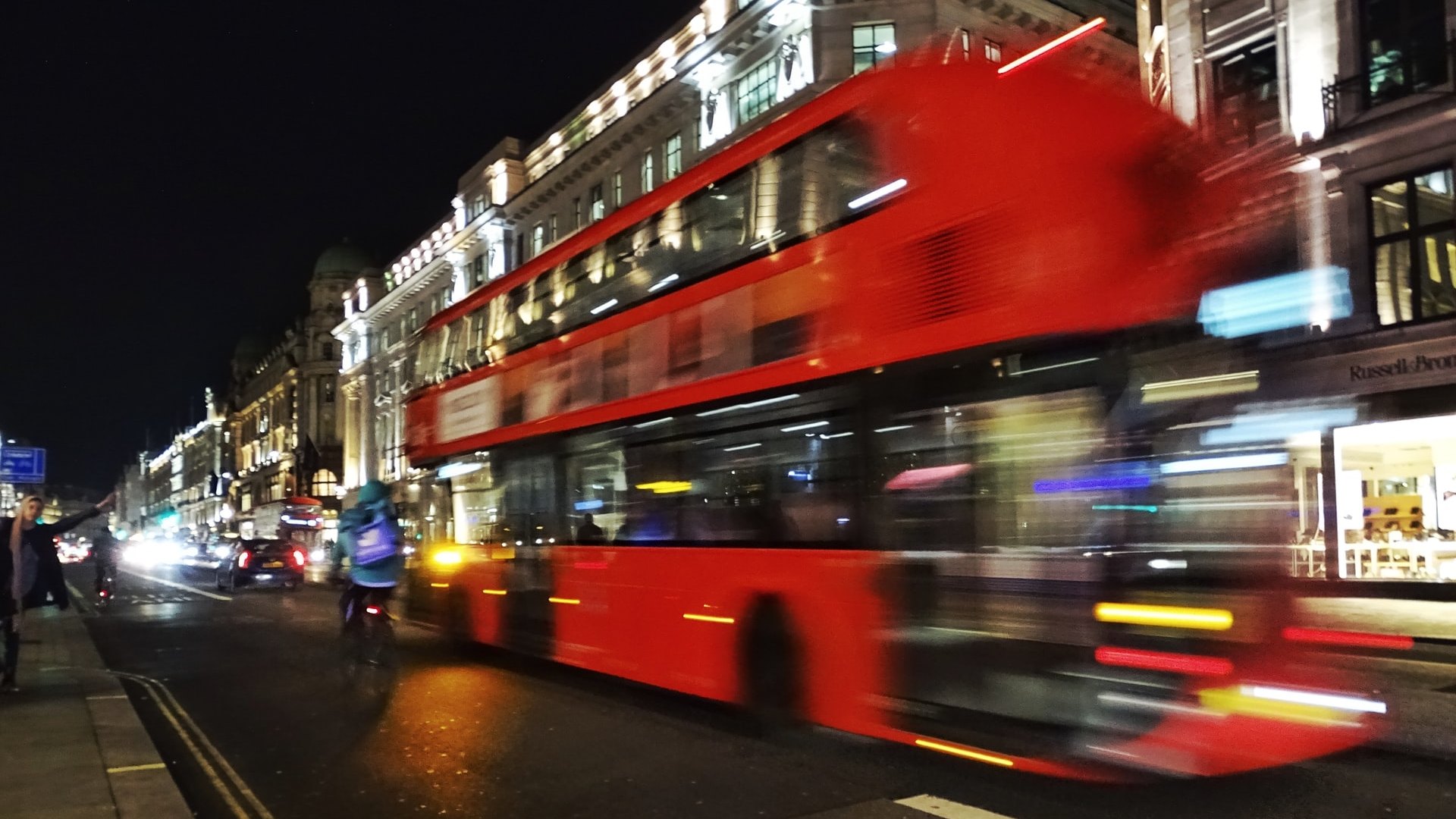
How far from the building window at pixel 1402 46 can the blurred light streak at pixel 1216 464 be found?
1516 cm

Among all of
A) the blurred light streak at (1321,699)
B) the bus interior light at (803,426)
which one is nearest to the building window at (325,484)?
the bus interior light at (803,426)

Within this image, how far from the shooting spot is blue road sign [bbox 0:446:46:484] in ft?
83.0

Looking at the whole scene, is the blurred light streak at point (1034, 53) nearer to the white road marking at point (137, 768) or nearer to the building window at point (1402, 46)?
the white road marking at point (137, 768)

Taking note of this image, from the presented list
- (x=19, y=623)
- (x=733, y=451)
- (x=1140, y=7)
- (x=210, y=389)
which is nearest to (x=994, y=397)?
(x=733, y=451)

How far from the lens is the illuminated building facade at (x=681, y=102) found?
2611 cm

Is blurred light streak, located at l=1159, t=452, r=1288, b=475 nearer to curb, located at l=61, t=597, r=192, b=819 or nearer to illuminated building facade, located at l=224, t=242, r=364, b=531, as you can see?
curb, located at l=61, t=597, r=192, b=819

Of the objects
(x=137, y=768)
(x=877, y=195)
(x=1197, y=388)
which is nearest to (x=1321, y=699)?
(x=1197, y=388)

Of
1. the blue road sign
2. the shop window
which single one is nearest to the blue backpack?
the blue road sign

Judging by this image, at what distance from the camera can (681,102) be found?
105 ft

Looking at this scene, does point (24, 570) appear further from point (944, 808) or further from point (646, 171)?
point (646, 171)

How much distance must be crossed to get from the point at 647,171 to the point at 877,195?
93.2ft

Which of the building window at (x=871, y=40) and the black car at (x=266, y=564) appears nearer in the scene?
the building window at (x=871, y=40)

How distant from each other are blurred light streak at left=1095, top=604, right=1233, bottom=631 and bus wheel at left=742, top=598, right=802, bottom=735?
8.58 ft

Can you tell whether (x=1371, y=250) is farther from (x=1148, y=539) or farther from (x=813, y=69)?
(x=1148, y=539)
